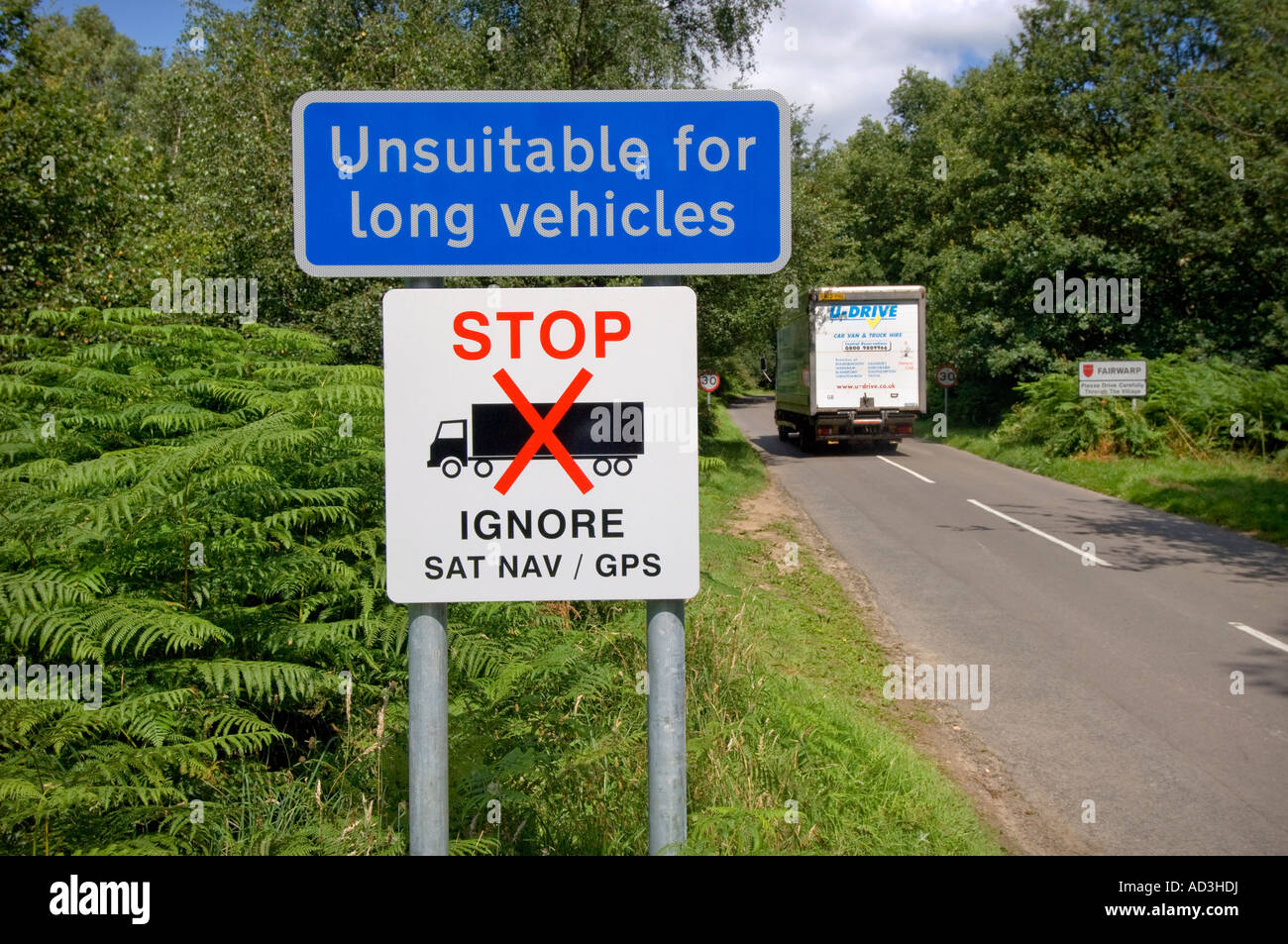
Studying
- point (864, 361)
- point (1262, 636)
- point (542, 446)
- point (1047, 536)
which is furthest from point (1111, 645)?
point (864, 361)

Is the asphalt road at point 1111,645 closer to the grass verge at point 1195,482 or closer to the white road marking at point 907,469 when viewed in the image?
the grass verge at point 1195,482

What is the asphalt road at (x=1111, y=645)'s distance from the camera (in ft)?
16.6

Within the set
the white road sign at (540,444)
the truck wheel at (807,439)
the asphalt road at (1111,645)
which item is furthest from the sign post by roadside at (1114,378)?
the white road sign at (540,444)

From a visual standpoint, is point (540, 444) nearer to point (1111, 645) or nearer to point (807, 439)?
point (1111, 645)

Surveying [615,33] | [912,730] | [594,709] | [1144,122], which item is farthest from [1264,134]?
[594,709]

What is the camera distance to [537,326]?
7.51 ft

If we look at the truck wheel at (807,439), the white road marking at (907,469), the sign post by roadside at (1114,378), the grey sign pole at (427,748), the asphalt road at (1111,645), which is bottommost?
the asphalt road at (1111,645)

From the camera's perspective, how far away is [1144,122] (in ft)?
90.8

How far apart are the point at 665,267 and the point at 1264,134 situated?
22570mm

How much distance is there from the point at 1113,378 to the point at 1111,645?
15.3 m

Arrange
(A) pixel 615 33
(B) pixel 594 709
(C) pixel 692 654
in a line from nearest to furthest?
(B) pixel 594 709 < (C) pixel 692 654 < (A) pixel 615 33

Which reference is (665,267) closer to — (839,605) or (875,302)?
(839,605)
